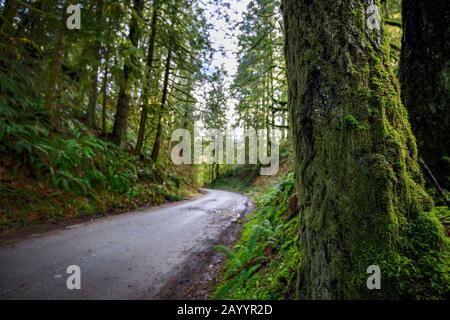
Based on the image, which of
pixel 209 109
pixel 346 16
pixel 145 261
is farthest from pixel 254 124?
pixel 346 16

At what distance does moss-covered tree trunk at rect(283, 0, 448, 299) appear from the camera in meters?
1.61

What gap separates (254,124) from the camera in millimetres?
16969

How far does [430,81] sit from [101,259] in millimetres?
4958

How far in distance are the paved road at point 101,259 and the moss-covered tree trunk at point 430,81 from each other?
3526mm

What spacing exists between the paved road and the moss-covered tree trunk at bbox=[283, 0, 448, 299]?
85.9 inches

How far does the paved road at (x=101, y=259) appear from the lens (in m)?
2.89

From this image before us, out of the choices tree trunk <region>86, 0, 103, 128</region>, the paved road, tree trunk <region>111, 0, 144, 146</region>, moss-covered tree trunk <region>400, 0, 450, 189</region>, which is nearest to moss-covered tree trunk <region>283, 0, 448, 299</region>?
moss-covered tree trunk <region>400, 0, 450, 189</region>

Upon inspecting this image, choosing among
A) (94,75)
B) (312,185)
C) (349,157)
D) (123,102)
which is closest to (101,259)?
(312,185)

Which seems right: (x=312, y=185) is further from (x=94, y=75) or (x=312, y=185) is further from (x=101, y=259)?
(x=94, y=75)

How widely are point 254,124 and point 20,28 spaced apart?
41.1ft

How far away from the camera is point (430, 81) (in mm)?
2738

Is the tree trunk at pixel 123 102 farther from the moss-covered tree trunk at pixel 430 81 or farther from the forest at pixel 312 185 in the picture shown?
the moss-covered tree trunk at pixel 430 81

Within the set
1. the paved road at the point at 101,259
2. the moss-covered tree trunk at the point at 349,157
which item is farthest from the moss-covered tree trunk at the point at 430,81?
the paved road at the point at 101,259

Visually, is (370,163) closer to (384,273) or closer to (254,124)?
(384,273)
